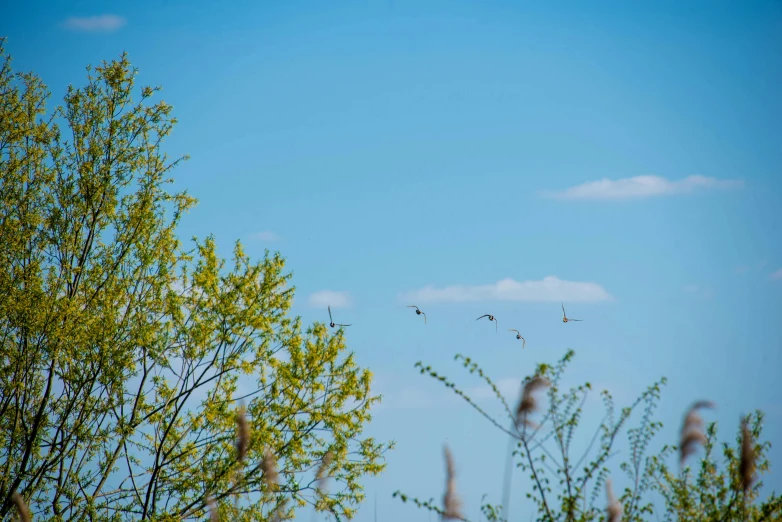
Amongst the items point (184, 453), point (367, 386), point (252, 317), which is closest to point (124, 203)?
point (252, 317)

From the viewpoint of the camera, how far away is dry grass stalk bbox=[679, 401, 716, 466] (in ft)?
17.2

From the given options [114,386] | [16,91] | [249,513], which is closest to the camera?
[249,513]

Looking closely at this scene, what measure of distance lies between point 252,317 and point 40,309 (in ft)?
13.4

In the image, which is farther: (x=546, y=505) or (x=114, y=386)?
(x=114, y=386)

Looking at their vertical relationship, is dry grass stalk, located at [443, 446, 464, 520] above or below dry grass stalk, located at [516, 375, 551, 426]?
below

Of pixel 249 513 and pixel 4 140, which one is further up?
pixel 4 140

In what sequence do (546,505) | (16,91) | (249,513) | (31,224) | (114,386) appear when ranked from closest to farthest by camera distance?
1. (546,505)
2. (249,513)
3. (114,386)
4. (31,224)
5. (16,91)

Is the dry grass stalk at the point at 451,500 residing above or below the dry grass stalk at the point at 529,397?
below

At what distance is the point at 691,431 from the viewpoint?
525 centimetres

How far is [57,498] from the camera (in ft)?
45.4

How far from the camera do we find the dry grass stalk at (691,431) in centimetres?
525

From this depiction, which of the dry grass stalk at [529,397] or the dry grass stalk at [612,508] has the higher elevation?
the dry grass stalk at [529,397]

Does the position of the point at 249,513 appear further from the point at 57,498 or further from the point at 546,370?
the point at 546,370

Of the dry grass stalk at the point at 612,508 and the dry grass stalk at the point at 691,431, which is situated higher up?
the dry grass stalk at the point at 691,431
